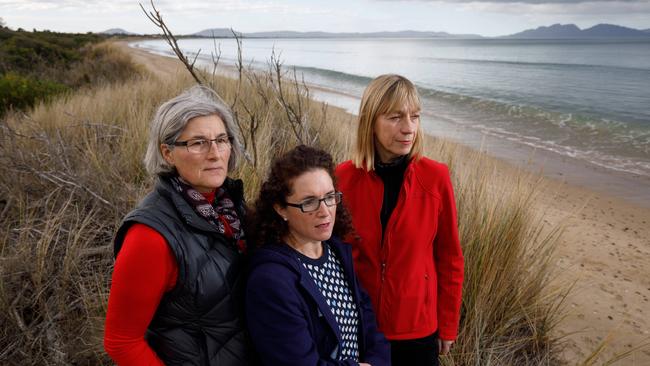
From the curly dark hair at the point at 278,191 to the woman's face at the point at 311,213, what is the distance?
2 cm

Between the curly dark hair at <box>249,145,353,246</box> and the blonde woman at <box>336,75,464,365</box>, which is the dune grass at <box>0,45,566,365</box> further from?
the curly dark hair at <box>249,145,353,246</box>

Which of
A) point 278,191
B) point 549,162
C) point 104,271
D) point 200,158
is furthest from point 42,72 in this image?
point 278,191

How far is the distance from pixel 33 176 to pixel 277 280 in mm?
3596

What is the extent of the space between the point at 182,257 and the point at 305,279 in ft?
1.40

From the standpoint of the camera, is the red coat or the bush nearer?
the red coat

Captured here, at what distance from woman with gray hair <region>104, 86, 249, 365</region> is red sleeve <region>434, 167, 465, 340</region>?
954 millimetres

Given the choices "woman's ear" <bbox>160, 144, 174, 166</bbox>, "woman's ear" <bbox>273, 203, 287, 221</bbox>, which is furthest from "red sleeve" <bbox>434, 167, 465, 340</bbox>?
"woman's ear" <bbox>160, 144, 174, 166</bbox>

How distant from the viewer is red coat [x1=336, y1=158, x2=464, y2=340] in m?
1.96

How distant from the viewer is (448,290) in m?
2.09

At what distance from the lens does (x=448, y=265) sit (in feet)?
6.85

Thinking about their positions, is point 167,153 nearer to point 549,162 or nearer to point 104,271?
point 104,271

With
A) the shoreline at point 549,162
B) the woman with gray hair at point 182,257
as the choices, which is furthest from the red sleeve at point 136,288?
the shoreline at point 549,162

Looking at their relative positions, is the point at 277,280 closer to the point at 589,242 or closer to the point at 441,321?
the point at 441,321

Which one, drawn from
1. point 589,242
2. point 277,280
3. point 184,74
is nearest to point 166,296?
point 277,280
